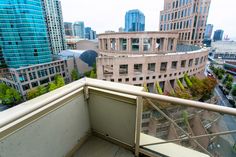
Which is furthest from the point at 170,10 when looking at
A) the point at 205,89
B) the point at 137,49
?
the point at 205,89

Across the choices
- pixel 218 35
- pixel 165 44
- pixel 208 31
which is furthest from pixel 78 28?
pixel 218 35

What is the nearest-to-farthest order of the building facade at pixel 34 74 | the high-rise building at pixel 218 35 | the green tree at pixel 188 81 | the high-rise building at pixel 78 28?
the green tree at pixel 188 81, the building facade at pixel 34 74, the high-rise building at pixel 78 28, the high-rise building at pixel 218 35

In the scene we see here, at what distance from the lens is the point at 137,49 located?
18.0 meters

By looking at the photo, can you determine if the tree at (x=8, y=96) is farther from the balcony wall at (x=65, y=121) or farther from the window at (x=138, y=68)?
the balcony wall at (x=65, y=121)

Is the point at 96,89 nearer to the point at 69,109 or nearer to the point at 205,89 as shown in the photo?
the point at 69,109

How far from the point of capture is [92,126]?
1865 mm

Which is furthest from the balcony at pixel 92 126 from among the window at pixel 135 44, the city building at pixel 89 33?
the city building at pixel 89 33

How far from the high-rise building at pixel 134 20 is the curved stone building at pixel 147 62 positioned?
38.7 m

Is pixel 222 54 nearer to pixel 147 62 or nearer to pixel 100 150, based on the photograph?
pixel 147 62

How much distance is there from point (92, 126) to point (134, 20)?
58819 millimetres

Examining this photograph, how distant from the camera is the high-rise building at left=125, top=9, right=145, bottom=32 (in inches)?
2046

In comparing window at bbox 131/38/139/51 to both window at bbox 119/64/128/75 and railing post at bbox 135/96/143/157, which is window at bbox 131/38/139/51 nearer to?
window at bbox 119/64/128/75

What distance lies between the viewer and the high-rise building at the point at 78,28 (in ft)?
225

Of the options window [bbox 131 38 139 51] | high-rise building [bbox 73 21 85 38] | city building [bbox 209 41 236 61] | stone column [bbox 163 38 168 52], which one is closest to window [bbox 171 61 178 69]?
stone column [bbox 163 38 168 52]
